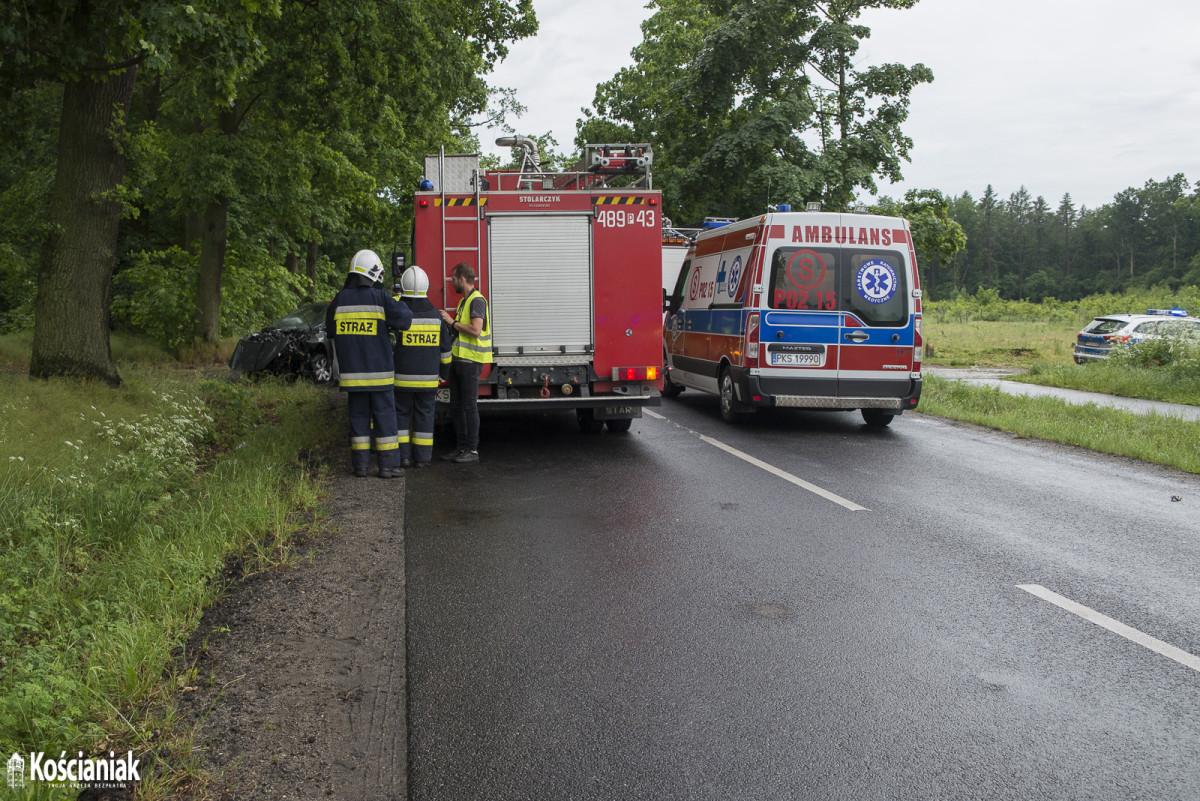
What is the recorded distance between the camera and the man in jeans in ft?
29.6

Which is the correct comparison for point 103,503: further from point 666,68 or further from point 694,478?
point 666,68

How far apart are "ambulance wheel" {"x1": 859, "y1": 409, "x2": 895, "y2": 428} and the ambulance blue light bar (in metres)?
3.81

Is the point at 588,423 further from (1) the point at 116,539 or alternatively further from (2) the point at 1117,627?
(2) the point at 1117,627

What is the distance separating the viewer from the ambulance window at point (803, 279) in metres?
11.2

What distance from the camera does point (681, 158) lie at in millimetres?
28922

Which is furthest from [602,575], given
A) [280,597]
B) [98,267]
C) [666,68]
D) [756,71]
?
[666,68]

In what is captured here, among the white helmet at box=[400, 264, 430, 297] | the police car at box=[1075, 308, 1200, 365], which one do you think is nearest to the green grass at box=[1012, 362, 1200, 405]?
the police car at box=[1075, 308, 1200, 365]

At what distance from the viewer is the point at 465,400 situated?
9234 mm

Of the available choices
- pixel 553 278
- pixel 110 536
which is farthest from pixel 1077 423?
pixel 110 536

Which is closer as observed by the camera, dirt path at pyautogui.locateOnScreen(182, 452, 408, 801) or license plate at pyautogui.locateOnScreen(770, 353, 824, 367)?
dirt path at pyautogui.locateOnScreen(182, 452, 408, 801)

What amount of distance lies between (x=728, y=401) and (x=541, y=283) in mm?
3652

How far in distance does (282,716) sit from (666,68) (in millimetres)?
35709

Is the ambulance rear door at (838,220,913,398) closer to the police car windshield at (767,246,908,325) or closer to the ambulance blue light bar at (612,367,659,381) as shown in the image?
the police car windshield at (767,246,908,325)

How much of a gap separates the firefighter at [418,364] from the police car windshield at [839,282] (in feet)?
14.6
